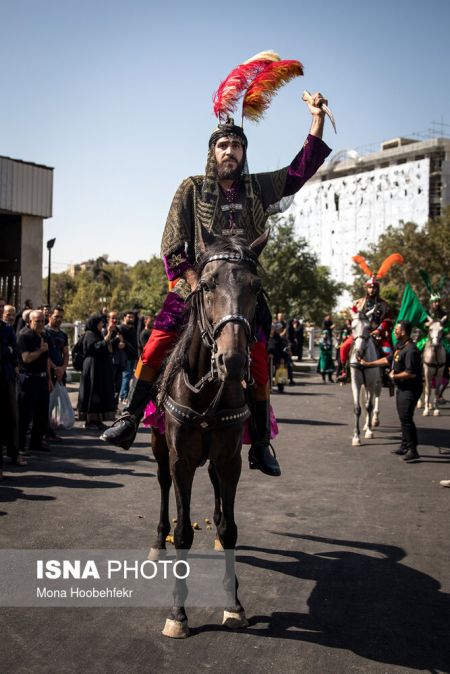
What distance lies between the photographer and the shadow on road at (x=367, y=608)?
4.31 m

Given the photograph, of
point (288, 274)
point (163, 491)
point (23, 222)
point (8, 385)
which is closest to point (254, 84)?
point (163, 491)

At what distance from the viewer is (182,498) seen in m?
4.61

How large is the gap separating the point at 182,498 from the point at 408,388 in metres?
7.10

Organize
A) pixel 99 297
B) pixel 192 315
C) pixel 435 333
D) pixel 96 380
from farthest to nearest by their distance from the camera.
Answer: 1. pixel 99 297
2. pixel 435 333
3. pixel 96 380
4. pixel 192 315

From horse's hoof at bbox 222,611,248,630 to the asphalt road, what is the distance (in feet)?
0.16

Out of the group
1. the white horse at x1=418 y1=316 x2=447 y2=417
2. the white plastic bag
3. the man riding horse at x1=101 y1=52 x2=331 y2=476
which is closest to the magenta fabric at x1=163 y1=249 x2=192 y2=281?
the man riding horse at x1=101 y1=52 x2=331 y2=476

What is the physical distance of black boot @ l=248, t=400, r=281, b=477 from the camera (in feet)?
17.3

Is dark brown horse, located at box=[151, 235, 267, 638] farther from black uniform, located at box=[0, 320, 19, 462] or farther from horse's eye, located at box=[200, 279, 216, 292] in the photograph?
black uniform, located at box=[0, 320, 19, 462]

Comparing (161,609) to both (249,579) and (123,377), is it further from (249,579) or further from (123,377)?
(123,377)

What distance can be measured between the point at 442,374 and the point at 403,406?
7269 millimetres

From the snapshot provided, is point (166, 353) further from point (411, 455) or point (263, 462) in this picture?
point (411, 455)

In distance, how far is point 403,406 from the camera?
Result: 35.3 feet

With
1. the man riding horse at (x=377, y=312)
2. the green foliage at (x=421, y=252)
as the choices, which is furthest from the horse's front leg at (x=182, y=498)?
the green foliage at (x=421, y=252)
